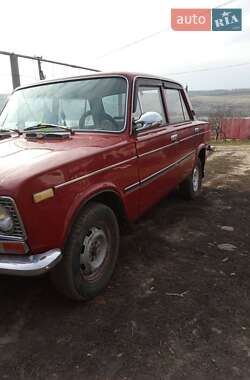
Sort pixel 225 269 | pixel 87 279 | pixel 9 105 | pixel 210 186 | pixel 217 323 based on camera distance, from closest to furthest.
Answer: pixel 217 323, pixel 87 279, pixel 225 269, pixel 9 105, pixel 210 186

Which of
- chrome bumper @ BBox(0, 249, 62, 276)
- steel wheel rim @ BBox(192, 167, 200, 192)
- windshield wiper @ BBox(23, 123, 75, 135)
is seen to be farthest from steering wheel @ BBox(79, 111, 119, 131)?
steel wheel rim @ BBox(192, 167, 200, 192)

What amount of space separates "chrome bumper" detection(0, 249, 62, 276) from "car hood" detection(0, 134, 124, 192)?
537 mm

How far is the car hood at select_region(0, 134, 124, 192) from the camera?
2553 millimetres

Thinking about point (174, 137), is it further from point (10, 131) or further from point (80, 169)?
point (80, 169)

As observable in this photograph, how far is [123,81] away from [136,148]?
77 cm

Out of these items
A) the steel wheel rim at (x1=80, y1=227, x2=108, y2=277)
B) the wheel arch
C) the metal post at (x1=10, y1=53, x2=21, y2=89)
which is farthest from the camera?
the metal post at (x1=10, y1=53, x2=21, y2=89)

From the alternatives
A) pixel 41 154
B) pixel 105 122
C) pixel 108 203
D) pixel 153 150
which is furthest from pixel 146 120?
pixel 41 154

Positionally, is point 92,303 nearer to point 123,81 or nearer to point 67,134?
point 67,134

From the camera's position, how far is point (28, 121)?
160 inches

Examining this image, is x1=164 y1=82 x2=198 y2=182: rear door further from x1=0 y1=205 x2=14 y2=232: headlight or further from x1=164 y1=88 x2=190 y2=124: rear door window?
x1=0 y1=205 x2=14 y2=232: headlight

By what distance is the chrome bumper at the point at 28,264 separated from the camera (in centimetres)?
254

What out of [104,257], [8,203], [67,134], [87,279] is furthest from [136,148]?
[8,203]

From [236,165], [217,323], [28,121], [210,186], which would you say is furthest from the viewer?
[236,165]

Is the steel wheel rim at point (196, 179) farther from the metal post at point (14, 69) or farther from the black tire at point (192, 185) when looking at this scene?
the metal post at point (14, 69)
